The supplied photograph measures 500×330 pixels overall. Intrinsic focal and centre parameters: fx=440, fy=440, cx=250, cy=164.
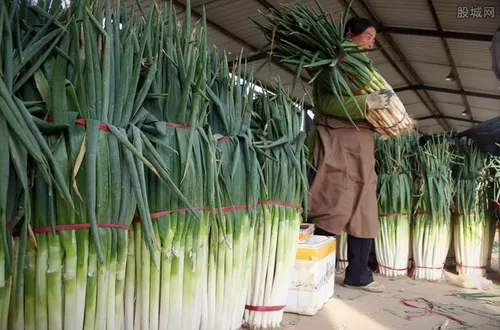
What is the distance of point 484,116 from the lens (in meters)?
13.9

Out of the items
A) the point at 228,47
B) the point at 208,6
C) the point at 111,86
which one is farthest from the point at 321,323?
the point at 228,47

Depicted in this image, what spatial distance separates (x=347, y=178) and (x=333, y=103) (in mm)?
550

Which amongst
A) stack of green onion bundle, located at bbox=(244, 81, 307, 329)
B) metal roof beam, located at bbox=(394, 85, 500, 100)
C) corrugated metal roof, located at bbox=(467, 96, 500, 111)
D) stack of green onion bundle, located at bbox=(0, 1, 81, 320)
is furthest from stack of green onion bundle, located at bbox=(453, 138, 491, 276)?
corrugated metal roof, located at bbox=(467, 96, 500, 111)

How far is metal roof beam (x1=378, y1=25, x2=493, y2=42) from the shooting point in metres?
7.03

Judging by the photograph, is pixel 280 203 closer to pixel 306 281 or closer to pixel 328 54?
pixel 306 281

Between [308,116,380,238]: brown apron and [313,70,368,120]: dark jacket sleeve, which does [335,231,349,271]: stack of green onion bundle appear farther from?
[313,70,368,120]: dark jacket sleeve

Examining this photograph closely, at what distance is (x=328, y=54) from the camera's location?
8.61ft

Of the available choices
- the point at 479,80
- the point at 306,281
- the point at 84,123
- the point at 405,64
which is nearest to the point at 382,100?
the point at 306,281

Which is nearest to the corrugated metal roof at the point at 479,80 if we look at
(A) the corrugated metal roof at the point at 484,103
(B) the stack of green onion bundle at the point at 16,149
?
(A) the corrugated metal roof at the point at 484,103

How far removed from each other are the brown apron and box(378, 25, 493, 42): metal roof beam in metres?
5.17

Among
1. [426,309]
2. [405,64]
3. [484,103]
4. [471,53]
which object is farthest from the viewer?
[484,103]

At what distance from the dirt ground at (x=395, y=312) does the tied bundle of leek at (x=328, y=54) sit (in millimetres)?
1113

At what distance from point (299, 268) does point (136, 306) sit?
1.11m

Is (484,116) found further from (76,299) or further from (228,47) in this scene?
(76,299)
